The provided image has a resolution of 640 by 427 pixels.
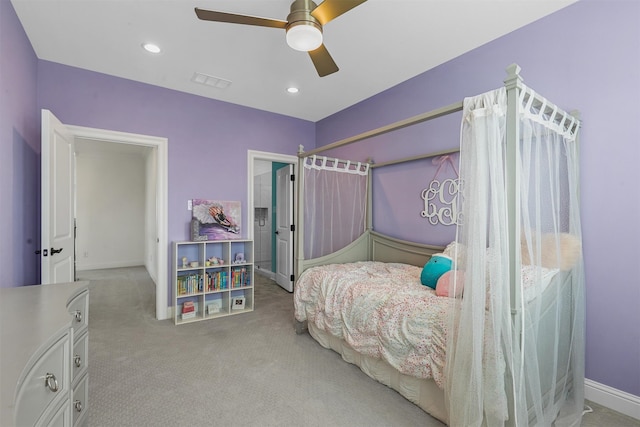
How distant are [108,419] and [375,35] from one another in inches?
130

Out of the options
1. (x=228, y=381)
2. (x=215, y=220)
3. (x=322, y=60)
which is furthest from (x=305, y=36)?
(x=215, y=220)

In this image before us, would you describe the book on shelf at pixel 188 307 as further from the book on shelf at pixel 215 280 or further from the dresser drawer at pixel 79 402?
the dresser drawer at pixel 79 402

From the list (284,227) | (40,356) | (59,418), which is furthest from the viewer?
(284,227)

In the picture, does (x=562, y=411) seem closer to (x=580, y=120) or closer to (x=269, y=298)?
(x=580, y=120)

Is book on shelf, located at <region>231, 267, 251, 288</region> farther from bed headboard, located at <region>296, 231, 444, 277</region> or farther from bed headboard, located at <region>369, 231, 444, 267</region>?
bed headboard, located at <region>369, 231, 444, 267</region>

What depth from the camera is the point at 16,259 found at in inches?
85.5

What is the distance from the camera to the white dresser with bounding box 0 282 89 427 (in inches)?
28.1

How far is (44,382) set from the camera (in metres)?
0.91

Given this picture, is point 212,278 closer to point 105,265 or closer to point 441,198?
point 441,198

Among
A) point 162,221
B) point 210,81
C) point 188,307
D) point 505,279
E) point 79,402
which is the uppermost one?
point 210,81

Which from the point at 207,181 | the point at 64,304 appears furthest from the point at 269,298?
the point at 64,304

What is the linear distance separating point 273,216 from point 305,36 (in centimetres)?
428

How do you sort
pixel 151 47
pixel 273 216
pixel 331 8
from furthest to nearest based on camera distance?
pixel 273 216
pixel 151 47
pixel 331 8

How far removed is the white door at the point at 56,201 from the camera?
2.21m
